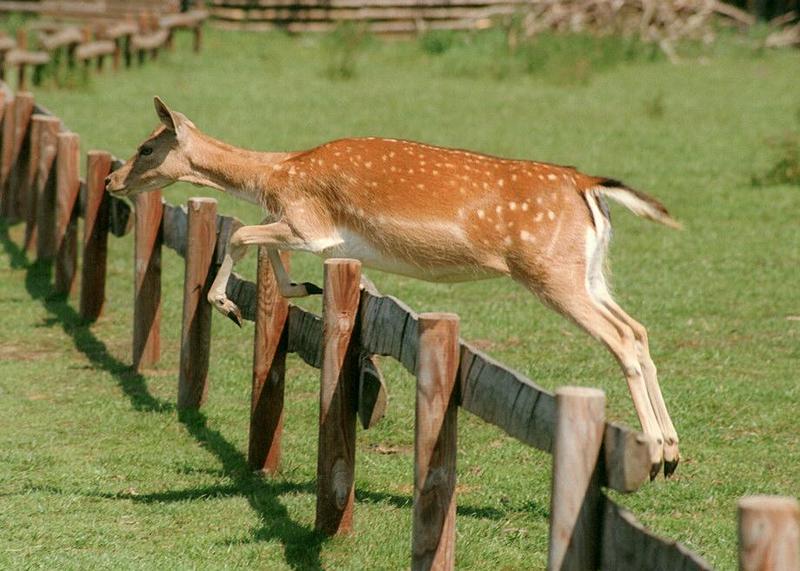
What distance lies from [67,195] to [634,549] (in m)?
8.09

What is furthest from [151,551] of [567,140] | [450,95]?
[450,95]

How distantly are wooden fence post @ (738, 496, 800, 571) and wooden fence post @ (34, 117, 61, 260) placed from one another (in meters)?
9.28

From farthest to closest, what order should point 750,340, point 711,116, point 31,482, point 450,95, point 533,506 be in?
point 450,95 < point 711,116 < point 750,340 < point 31,482 < point 533,506

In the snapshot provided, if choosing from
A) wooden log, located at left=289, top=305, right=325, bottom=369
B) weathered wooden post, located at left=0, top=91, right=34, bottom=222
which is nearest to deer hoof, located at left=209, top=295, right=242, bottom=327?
wooden log, located at left=289, top=305, right=325, bottom=369

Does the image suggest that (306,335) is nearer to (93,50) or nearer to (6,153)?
(6,153)

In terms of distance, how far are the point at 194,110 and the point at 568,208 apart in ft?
49.2

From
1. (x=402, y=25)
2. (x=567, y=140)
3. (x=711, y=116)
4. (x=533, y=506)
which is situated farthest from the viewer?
(x=402, y=25)

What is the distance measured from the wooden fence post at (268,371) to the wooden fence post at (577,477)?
10.6 ft

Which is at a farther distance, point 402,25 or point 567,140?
point 402,25

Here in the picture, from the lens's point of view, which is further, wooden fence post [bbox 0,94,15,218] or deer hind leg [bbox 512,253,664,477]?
wooden fence post [bbox 0,94,15,218]

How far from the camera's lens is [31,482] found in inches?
292

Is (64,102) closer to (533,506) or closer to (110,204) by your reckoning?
(110,204)

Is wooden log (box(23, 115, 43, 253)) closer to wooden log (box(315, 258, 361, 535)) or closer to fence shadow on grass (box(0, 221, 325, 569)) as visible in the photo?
fence shadow on grass (box(0, 221, 325, 569))

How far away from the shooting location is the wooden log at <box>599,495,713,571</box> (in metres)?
3.90
